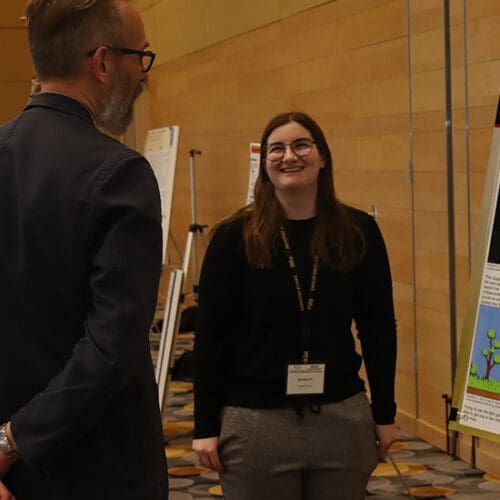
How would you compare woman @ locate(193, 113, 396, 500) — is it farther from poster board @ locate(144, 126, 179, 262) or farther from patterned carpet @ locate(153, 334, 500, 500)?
poster board @ locate(144, 126, 179, 262)

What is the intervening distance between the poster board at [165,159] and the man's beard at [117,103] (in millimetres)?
4253

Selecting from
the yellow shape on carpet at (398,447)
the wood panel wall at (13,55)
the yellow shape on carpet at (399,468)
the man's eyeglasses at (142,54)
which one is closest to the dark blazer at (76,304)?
the man's eyeglasses at (142,54)

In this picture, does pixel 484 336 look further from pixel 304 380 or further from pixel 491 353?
pixel 304 380

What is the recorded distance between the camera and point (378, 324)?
2.66m

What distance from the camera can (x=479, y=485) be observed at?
442 cm

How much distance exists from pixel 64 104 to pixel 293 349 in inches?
41.9

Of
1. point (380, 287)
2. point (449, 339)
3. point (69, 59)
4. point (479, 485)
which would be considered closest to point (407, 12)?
point (449, 339)

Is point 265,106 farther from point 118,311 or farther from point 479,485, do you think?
point 118,311

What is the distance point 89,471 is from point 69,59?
65 centimetres

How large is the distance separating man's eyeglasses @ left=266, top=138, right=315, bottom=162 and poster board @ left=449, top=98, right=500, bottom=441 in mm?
663

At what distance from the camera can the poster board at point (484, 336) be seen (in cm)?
317

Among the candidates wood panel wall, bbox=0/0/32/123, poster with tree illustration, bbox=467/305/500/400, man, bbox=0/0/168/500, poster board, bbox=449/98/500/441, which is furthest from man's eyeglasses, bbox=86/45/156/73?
wood panel wall, bbox=0/0/32/123

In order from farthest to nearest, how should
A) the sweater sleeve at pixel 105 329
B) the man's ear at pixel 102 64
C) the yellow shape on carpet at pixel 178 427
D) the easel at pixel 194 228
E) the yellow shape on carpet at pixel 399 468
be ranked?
1. the easel at pixel 194 228
2. the yellow shape on carpet at pixel 178 427
3. the yellow shape on carpet at pixel 399 468
4. the man's ear at pixel 102 64
5. the sweater sleeve at pixel 105 329

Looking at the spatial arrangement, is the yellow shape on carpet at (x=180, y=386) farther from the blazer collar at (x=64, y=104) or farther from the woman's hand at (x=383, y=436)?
the blazer collar at (x=64, y=104)
